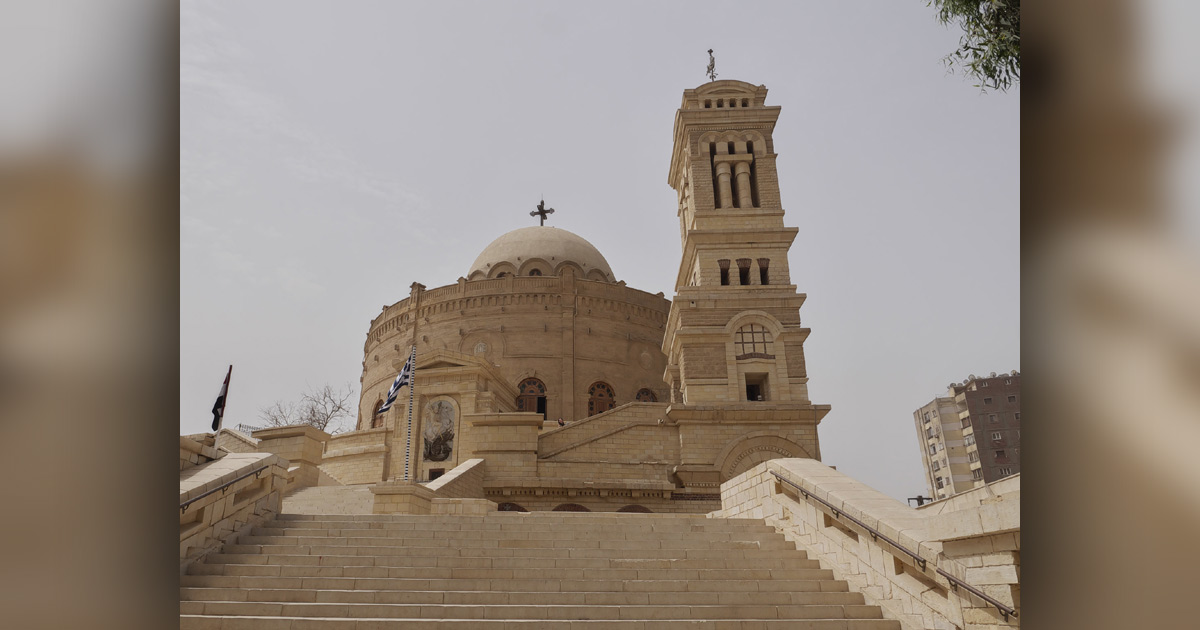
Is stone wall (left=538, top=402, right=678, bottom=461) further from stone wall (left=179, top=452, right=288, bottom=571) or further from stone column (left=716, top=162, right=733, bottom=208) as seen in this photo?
stone wall (left=179, top=452, right=288, bottom=571)

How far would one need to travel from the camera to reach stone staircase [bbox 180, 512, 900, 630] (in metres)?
6.29

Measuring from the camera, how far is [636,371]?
114ft

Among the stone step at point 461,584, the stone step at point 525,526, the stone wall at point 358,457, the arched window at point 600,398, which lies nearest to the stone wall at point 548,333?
the arched window at point 600,398

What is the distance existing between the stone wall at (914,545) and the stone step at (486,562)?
66 centimetres

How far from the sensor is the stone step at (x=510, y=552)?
26.2ft

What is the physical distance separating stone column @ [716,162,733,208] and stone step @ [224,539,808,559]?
18900mm

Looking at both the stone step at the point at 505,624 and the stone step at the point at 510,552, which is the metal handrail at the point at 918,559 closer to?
the stone step at the point at 505,624

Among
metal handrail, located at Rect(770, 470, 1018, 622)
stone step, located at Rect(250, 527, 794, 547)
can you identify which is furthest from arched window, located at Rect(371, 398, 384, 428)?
metal handrail, located at Rect(770, 470, 1018, 622)
